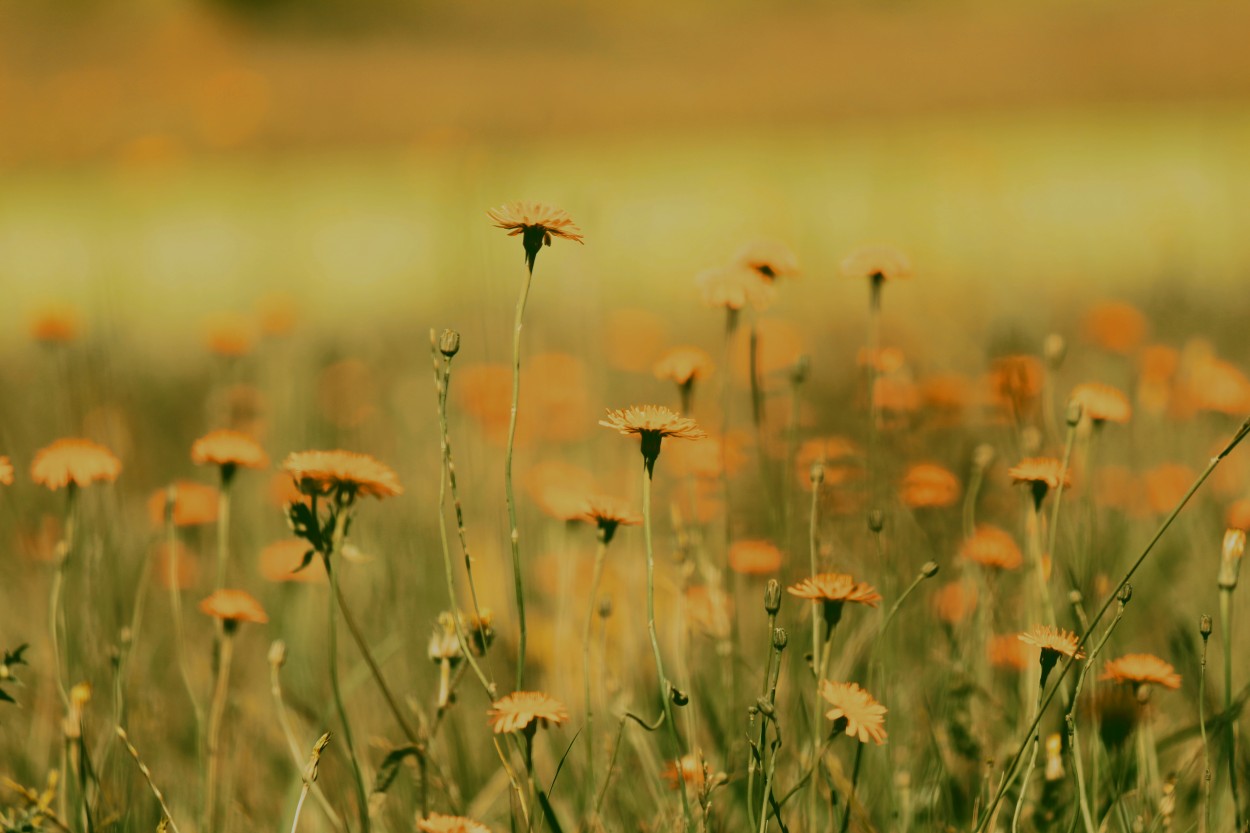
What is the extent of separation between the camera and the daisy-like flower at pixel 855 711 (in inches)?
36.3

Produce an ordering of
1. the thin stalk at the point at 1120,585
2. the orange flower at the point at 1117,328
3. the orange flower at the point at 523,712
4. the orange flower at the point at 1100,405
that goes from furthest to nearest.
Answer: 1. the orange flower at the point at 1117,328
2. the orange flower at the point at 1100,405
3. the orange flower at the point at 523,712
4. the thin stalk at the point at 1120,585

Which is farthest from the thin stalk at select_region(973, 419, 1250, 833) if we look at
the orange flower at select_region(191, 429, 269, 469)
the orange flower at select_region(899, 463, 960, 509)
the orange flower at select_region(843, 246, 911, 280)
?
the orange flower at select_region(191, 429, 269, 469)

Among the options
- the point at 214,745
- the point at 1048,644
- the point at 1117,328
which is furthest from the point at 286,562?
the point at 1117,328

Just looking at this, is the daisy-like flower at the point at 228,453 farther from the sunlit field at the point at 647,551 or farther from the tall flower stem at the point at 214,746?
the tall flower stem at the point at 214,746

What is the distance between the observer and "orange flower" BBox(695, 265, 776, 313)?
50.3 inches

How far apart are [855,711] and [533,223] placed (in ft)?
1.63

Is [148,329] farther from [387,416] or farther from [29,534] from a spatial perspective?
[29,534]

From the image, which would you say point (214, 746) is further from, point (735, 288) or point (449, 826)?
point (735, 288)

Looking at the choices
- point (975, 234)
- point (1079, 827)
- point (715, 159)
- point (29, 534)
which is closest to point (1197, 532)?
point (1079, 827)

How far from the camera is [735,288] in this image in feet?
4.22

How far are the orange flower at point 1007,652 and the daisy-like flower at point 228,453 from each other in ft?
2.93

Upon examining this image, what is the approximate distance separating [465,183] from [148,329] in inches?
124

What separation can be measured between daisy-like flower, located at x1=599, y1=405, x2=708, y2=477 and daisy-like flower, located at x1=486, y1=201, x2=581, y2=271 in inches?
6.3

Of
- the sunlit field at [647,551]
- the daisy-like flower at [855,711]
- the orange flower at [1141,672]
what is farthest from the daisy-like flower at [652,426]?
the orange flower at [1141,672]
